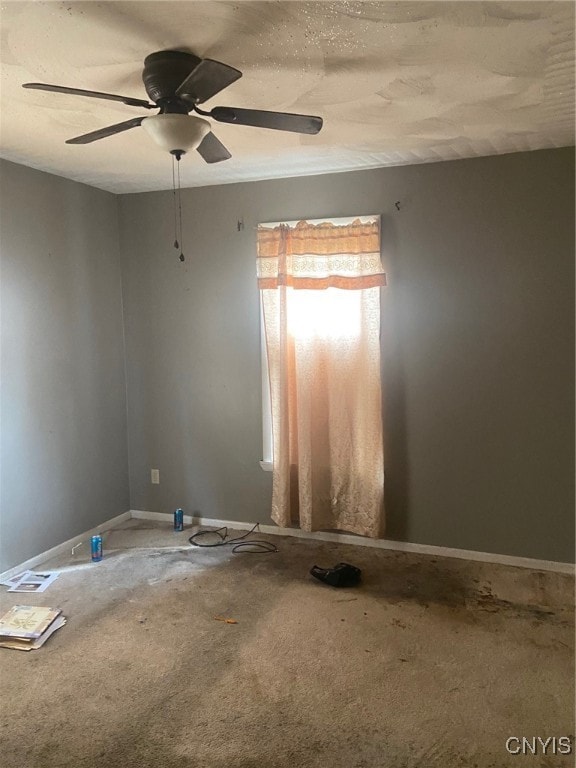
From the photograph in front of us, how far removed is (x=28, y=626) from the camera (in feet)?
9.31

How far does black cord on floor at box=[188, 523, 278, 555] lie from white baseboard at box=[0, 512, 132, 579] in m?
0.64

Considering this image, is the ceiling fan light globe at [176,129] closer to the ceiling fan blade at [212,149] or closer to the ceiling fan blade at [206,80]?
the ceiling fan blade at [206,80]

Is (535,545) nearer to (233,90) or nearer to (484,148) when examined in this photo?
(484,148)

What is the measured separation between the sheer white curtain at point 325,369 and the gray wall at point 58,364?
1.19 metres

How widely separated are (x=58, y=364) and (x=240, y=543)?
1.63 m

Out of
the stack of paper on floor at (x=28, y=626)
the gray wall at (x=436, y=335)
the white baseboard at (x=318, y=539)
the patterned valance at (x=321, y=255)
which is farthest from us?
the patterned valance at (x=321, y=255)

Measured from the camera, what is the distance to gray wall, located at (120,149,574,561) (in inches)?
133

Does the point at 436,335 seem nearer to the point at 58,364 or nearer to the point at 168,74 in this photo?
the point at 168,74

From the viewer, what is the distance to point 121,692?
2379 mm

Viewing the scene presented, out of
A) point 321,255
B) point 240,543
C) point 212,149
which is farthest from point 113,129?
point 240,543

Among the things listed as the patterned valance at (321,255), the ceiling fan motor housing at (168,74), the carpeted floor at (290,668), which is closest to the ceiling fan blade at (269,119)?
the ceiling fan motor housing at (168,74)

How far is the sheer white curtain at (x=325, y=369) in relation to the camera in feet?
11.9

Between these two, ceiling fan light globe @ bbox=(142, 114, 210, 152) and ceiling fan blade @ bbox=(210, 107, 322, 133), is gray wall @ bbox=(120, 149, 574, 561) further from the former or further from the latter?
ceiling fan light globe @ bbox=(142, 114, 210, 152)

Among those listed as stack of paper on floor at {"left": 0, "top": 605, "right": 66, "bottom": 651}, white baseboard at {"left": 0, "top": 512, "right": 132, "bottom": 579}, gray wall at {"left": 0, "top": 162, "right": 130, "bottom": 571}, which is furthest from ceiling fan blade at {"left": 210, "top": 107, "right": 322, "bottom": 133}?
white baseboard at {"left": 0, "top": 512, "right": 132, "bottom": 579}
